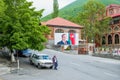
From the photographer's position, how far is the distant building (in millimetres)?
84938

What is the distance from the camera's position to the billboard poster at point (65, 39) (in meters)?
80.4

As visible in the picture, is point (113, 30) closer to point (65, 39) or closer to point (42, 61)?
point (65, 39)

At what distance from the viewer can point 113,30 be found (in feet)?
286

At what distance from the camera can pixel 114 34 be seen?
86938 millimetres

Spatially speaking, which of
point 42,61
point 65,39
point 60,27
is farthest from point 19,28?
point 60,27

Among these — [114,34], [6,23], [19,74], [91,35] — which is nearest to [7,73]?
[19,74]

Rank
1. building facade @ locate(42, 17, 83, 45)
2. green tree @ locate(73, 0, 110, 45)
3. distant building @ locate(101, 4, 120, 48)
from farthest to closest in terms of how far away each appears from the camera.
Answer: distant building @ locate(101, 4, 120, 48)
building facade @ locate(42, 17, 83, 45)
green tree @ locate(73, 0, 110, 45)

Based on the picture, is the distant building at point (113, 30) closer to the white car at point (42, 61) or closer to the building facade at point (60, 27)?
the building facade at point (60, 27)

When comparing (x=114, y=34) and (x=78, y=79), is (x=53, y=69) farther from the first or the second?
(x=114, y=34)

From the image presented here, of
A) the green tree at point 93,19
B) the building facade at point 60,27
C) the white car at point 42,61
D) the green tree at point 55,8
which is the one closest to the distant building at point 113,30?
the green tree at point 93,19

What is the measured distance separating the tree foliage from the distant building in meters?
45.5

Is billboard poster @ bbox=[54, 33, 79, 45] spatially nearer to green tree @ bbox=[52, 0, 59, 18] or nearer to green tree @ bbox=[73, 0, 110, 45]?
green tree @ bbox=[73, 0, 110, 45]

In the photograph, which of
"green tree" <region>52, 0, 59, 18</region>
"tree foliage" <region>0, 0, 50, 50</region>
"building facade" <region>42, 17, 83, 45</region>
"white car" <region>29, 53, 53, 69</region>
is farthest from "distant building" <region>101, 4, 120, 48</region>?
"white car" <region>29, 53, 53, 69</region>

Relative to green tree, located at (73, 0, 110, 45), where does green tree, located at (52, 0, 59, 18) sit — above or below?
above
